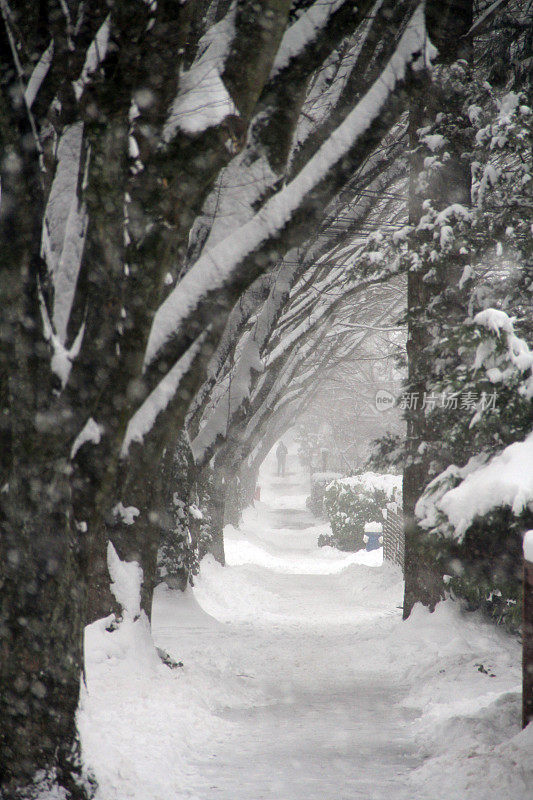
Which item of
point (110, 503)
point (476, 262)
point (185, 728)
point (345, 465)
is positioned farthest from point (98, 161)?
point (345, 465)

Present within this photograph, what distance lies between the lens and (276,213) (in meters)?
4.55

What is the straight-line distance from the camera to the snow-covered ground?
457cm

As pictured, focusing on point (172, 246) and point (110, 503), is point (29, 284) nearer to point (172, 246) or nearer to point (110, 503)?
point (172, 246)

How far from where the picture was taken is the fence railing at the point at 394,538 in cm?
1673

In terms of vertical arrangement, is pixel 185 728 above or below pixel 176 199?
below

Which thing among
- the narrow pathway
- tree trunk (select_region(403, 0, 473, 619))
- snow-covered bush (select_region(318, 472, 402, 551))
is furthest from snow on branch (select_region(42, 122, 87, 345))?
snow-covered bush (select_region(318, 472, 402, 551))

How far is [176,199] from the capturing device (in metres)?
4.12

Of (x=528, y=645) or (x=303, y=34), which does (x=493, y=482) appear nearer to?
(x=528, y=645)

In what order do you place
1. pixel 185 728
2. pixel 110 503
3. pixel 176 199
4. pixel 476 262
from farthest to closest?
pixel 476 262
pixel 185 728
pixel 110 503
pixel 176 199

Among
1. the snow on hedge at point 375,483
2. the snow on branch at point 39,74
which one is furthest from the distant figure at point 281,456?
the snow on branch at point 39,74

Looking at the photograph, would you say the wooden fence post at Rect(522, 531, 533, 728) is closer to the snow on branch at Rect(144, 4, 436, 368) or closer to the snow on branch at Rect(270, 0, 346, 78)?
the snow on branch at Rect(144, 4, 436, 368)

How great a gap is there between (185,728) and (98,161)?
4.24 metres

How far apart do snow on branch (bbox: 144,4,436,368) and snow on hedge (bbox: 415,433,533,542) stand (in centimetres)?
217

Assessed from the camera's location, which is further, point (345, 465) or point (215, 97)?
point (345, 465)
